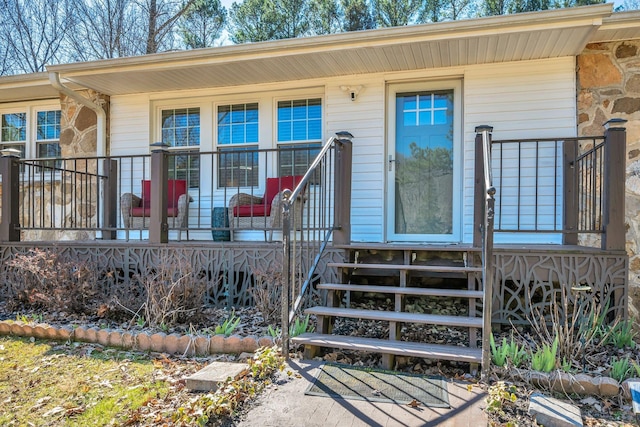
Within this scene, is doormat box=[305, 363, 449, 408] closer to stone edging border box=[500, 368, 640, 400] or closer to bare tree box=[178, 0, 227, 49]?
stone edging border box=[500, 368, 640, 400]

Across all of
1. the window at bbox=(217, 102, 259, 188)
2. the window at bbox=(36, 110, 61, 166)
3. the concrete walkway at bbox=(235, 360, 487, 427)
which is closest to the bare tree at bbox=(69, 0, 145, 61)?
the window at bbox=(36, 110, 61, 166)

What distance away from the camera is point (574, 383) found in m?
2.65

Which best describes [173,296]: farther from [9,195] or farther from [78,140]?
[78,140]

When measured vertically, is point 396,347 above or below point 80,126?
below

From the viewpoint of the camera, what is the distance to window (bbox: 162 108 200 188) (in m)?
5.95

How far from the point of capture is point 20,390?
106 inches

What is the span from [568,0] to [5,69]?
13621 millimetres

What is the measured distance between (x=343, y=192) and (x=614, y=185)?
2.19 m

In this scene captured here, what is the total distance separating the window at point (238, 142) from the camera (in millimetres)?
5746

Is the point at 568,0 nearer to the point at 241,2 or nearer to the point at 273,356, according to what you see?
the point at 241,2

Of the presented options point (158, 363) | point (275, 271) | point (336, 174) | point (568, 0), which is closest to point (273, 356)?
point (158, 363)

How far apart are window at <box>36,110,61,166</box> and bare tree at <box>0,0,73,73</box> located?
6.45 metres

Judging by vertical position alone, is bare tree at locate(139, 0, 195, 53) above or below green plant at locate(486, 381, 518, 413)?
above

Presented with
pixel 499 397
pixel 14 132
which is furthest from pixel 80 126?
pixel 499 397
